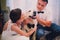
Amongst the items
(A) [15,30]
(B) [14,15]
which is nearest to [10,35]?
(A) [15,30]

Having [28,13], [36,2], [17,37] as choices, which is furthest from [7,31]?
[36,2]

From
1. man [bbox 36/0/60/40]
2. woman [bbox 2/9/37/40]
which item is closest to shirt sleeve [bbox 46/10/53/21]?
man [bbox 36/0/60/40]

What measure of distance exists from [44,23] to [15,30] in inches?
9.3

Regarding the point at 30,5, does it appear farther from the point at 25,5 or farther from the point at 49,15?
the point at 49,15

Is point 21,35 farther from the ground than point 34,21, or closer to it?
closer to it

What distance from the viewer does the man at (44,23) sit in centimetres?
86

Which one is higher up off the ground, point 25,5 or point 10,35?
point 25,5

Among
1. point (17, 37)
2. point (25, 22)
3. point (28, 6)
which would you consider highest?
point (28, 6)

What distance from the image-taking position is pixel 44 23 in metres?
0.87

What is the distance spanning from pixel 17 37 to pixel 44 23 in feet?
0.79

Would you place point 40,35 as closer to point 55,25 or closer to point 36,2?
point 55,25

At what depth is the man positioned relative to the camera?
2.81ft

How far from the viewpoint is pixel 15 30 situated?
849 millimetres

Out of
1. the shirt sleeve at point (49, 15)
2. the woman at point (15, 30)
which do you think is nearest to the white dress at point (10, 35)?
the woman at point (15, 30)
